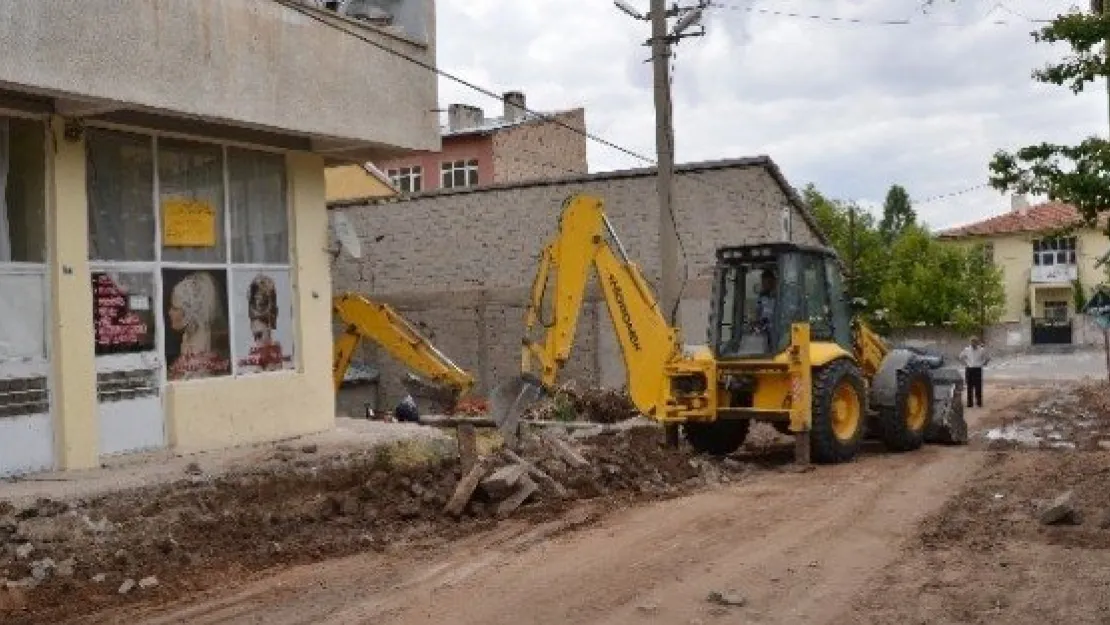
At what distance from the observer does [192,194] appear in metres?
13.1

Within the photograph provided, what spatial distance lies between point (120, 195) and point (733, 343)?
7.90 m

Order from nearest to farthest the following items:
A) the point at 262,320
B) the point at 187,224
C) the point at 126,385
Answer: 1. the point at 126,385
2. the point at 187,224
3. the point at 262,320

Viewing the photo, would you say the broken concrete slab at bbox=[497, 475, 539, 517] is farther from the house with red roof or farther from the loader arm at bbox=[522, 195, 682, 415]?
the house with red roof

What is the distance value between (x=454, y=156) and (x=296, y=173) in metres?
37.0

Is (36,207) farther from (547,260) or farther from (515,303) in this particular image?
(515,303)

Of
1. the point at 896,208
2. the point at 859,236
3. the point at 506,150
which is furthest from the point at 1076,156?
the point at 896,208

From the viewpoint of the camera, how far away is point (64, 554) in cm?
940

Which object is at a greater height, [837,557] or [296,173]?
[296,173]

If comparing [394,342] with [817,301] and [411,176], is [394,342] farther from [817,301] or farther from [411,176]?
[411,176]

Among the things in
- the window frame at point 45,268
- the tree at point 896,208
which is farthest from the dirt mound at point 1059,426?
the tree at point 896,208

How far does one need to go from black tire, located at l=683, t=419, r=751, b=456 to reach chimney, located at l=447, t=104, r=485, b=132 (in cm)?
3754

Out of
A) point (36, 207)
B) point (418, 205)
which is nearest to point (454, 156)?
point (418, 205)

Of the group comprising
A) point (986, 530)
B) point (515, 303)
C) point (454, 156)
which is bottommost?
point (986, 530)

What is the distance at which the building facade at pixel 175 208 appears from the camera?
11.1 meters
